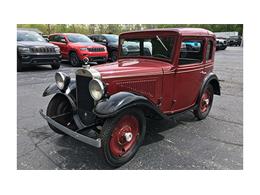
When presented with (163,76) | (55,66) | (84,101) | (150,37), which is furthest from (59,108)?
(55,66)

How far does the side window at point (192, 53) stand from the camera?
4.02m

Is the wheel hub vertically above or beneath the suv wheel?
beneath

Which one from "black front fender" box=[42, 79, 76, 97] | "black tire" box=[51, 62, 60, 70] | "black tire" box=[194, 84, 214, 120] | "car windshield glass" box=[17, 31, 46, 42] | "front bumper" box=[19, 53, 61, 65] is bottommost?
"black tire" box=[194, 84, 214, 120]

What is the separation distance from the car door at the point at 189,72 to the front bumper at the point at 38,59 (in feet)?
22.4

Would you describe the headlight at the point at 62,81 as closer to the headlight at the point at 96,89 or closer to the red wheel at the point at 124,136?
the headlight at the point at 96,89

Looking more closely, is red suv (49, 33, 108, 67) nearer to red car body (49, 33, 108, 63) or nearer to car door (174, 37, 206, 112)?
red car body (49, 33, 108, 63)

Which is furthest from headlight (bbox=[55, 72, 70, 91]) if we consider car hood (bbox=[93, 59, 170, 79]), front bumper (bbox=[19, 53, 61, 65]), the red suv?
the red suv

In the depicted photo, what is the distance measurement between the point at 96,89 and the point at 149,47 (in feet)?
4.88

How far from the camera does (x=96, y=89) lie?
9.48 ft

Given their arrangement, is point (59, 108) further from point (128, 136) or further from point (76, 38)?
point (76, 38)

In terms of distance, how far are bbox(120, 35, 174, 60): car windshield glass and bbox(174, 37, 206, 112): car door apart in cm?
23

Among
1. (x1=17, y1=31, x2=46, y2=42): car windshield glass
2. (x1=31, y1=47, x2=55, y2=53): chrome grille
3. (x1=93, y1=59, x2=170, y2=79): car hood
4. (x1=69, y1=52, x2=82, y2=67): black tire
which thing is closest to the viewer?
(x1=93, y1=59, x2=170, y2=79): car hood

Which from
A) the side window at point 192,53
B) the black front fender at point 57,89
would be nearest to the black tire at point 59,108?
the black front fender at point 57,89

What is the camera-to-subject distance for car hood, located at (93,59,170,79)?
3.11 m
